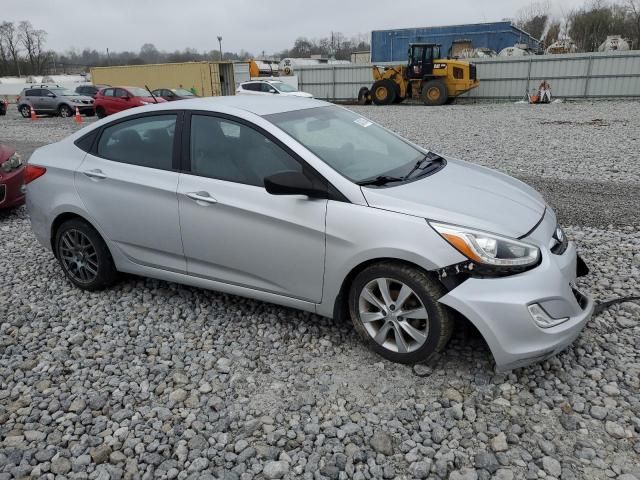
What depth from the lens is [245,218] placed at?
11.1 feet

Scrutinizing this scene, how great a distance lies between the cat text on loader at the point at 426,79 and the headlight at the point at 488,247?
2235 cm

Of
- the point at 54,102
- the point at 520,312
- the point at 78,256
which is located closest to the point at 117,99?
the point at 54,102

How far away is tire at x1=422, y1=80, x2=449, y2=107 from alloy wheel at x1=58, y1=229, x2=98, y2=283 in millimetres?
21922

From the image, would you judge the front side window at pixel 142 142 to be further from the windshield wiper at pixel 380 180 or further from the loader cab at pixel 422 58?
the loader cab at pixel 422 58

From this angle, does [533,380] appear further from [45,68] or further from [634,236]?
[45,68]

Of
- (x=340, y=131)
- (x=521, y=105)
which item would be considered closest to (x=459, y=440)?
(x=340, y=131)

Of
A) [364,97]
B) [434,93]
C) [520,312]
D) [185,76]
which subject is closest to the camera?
[520,312]

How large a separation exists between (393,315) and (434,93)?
22682 mm

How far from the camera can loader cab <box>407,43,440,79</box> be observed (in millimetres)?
23922

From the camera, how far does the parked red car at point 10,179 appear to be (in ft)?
21.2

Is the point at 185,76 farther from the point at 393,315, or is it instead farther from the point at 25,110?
the point at 393,315

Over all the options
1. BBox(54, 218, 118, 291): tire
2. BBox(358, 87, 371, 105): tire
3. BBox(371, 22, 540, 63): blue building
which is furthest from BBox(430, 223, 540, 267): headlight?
BBox(371, 22, 540, 63): blue building

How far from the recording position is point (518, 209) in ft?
10.7

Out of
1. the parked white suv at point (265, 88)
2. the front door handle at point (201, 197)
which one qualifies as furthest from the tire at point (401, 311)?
the parked white suv at point (265, 88)
